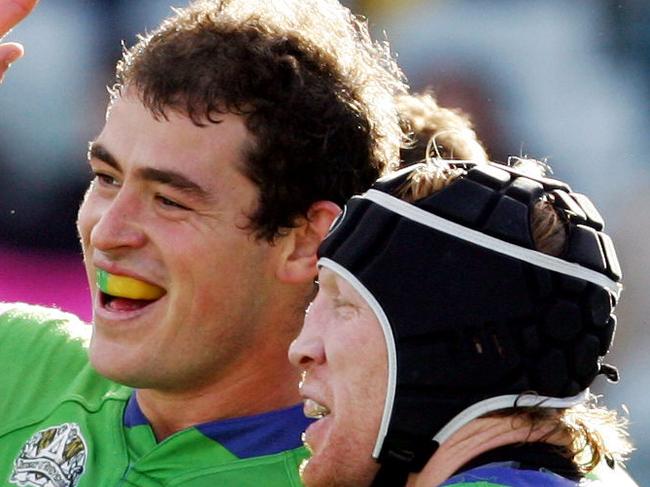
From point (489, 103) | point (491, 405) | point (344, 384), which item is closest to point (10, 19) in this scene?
point (344, 384)

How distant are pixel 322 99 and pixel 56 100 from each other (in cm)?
370

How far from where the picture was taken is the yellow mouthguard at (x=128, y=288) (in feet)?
9.72

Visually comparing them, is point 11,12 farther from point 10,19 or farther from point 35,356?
point 35,356

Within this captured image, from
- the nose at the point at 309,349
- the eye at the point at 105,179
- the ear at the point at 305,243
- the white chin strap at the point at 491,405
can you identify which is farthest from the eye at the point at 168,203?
the white chin strap at the point at 491,405

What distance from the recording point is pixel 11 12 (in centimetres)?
302

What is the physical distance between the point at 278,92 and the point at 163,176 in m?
0.34

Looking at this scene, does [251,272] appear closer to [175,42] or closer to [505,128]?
[175,42]

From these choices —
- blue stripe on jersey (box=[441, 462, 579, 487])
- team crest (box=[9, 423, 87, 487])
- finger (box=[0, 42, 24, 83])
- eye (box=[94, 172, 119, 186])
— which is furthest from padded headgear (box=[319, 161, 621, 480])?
finger (box=[0, 42, 24, 83])

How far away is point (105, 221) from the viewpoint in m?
2.93

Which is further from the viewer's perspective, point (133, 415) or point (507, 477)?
point (133, 415)

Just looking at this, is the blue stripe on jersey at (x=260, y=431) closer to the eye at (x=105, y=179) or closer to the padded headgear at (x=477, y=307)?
the eye at (x=105, y=179)

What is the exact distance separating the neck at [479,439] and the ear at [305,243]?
89 cm

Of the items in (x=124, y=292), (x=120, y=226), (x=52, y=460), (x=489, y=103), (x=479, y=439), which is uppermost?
(x=489, y=103)

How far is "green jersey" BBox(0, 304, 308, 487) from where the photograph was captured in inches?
117
